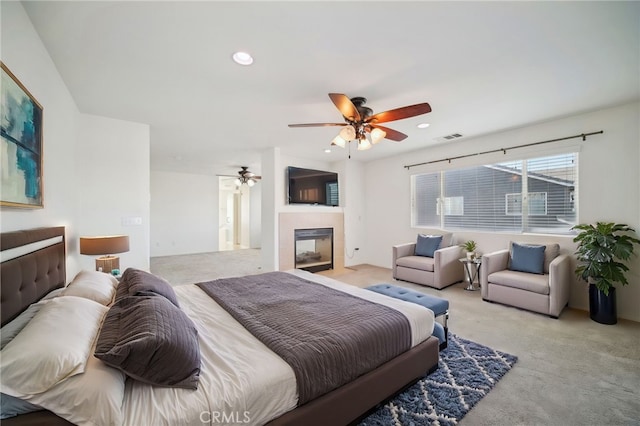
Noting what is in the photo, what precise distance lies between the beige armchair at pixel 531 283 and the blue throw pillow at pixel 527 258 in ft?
0.14

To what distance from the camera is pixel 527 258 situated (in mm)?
3609

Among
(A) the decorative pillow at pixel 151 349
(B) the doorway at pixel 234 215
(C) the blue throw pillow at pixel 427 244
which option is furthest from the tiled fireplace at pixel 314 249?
(B) the doorway at pixel 234 215

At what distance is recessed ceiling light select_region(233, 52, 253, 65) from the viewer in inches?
81.4

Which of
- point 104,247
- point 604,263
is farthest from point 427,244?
point 104,247

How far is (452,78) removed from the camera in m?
2.46

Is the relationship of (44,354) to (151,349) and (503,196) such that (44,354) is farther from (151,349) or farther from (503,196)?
(503,196)

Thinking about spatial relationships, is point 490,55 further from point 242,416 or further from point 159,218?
point 159,218

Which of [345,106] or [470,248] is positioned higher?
[345,106]

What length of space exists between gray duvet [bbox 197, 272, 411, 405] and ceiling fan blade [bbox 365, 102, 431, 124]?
1.76m

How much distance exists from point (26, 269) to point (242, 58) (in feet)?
6.52

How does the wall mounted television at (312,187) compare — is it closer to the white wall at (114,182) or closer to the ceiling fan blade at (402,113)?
the white wall at (114,182)

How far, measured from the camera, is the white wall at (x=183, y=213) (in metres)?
7.52

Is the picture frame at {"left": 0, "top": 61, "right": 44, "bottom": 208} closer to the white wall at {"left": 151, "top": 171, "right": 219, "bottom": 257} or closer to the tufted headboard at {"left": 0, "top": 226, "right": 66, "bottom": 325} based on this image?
the tufted headboard at {"left": 0, "top": 226, "right": 66, "bottom": 325}

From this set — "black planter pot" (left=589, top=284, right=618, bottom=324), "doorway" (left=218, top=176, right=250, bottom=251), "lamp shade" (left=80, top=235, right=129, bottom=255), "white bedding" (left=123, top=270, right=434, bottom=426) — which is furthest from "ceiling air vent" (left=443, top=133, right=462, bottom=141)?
"doorway" (left=218, top=176, right=250, bottom=251)
